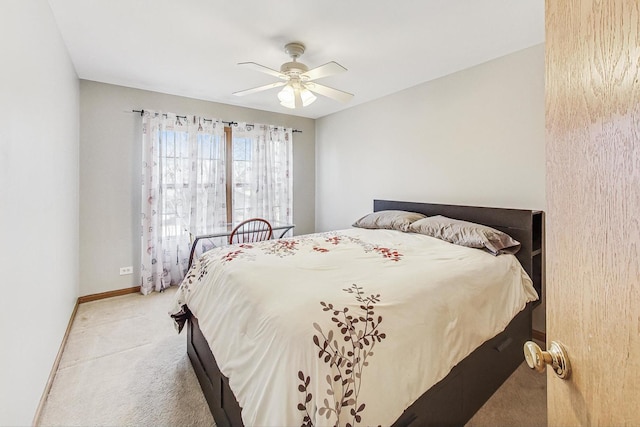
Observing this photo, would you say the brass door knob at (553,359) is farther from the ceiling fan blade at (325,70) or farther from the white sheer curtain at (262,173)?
the white sheer curtain at (262,173)

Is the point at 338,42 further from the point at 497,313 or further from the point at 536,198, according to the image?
the point at 497,313

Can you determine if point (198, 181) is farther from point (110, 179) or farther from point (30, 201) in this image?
point (30, 201)

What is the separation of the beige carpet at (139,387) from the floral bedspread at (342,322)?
0.48 metres

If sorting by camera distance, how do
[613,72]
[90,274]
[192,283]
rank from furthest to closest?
[90,274] → [192,283] → [613,72]

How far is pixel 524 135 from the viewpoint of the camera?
2.48m

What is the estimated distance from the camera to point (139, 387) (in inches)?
74.7

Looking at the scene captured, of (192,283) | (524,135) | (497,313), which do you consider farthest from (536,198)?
(192,283)


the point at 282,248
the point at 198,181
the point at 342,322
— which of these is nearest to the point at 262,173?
the point at 198,181

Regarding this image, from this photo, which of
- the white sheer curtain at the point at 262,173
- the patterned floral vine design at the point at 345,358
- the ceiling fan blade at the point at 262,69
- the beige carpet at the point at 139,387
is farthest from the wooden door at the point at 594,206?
A: the white sheer curtain at the point at 262,173

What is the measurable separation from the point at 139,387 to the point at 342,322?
5.42ft

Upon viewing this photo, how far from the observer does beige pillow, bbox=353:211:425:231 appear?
2.90m

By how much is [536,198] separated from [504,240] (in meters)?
0.57

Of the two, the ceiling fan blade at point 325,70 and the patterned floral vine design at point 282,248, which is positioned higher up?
the ceiling fan blade at point 325,70

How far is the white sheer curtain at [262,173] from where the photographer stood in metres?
4.10
